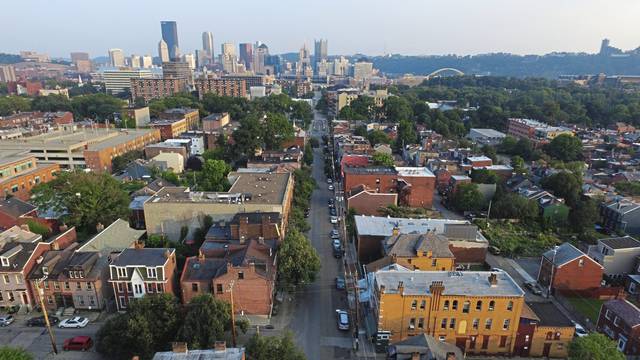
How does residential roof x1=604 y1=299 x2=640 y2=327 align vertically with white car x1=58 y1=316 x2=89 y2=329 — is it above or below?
above

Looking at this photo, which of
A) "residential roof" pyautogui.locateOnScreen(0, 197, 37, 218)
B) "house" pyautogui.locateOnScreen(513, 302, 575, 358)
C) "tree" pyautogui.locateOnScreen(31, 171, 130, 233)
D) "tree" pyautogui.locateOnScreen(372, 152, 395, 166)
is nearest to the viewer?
"house" pyautogui.locateOnScreen(513, 302, 575, 358)

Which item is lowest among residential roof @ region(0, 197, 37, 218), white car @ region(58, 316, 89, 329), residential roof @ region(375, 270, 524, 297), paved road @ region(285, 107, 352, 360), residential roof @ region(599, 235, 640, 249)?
paved road @ region(285, 107, 352, 360)

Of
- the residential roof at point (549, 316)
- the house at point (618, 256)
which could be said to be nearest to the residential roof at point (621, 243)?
the house at point (618, 256)

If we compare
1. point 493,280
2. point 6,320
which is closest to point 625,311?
point 493,280

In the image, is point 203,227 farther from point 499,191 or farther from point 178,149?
point 499,191

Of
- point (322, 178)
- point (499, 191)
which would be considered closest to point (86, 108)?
point (322, 178)

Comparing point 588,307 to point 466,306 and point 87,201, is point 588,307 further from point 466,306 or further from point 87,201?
point 87,201

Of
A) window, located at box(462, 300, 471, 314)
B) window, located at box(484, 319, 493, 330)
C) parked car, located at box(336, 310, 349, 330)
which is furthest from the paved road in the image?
window, located at box(484, 319, 493, 330)

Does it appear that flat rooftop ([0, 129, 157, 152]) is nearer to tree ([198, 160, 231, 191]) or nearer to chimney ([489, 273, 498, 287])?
tree ([198, 160, 231, 191])
